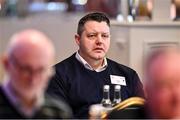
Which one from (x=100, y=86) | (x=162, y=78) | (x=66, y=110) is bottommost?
(x=100, y=86)

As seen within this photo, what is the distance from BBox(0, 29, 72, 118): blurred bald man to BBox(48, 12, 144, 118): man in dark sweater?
4.82ft

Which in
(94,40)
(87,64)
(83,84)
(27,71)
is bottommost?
(83,84)

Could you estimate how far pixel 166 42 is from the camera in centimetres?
484

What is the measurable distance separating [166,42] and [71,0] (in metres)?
1.22

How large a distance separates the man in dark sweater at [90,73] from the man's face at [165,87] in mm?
1564

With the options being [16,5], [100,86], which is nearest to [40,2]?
[16,5]

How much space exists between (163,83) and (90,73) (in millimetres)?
1785

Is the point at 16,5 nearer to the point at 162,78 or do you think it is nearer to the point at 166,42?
the point at 166,42

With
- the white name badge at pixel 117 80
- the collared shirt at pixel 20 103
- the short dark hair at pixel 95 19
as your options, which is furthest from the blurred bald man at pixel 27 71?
the short dark hair at pixel 95 19

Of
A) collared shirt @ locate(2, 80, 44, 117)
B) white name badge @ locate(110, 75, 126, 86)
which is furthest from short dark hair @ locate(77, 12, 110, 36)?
collared shirt @ locate(2, 80, 44, 117)

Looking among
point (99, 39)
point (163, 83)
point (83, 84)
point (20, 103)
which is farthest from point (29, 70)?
point (99, 39)

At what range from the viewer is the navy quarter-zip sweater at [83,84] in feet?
9.06

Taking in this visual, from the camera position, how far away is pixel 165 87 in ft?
3.81

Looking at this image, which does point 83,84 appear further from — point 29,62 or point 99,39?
point 29,62
